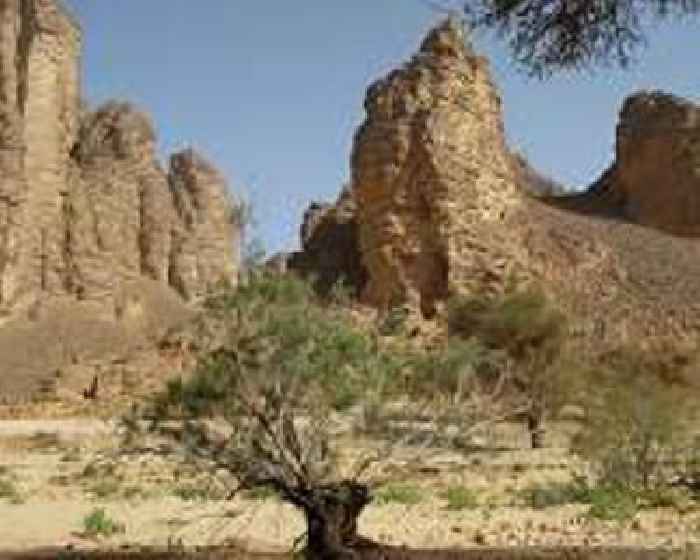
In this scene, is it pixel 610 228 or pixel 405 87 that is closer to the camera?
pixel 405 87

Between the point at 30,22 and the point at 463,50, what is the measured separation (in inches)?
1666

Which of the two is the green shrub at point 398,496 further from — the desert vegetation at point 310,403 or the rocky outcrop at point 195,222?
the rocky outcrop at point 195,222

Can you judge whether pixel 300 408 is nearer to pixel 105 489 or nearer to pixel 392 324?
pixel 392 324

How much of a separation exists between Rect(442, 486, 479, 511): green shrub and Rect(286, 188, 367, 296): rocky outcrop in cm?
4623

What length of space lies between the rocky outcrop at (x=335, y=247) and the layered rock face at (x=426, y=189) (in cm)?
338

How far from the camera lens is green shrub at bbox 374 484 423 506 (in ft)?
67.3

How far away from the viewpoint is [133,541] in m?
16.8

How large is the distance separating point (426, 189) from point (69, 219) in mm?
38727

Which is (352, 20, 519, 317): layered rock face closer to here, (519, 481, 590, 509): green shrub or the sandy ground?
the sandy ground

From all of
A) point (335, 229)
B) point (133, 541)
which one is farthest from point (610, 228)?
point (133, 541)

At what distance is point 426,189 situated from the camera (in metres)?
65.8

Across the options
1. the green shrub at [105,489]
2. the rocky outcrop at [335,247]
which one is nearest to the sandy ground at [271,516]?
the green shrub at [105,489]

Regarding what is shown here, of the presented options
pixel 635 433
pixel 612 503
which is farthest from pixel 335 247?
pixel 612 503

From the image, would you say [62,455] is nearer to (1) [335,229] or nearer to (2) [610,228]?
(1) [335,229]
